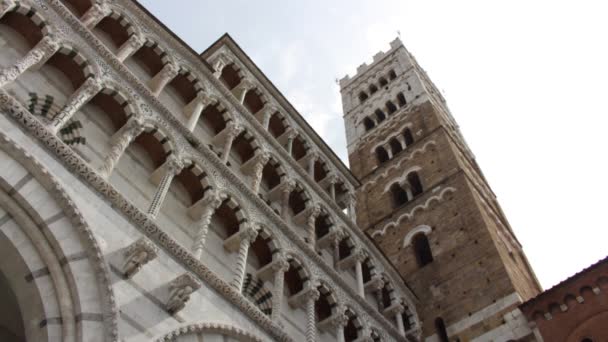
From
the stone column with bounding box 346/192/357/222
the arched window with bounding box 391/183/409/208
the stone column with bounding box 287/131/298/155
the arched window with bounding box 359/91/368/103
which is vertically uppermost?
the arched window with bounding box 359/91/368/103

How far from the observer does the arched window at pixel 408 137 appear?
21.8 metres

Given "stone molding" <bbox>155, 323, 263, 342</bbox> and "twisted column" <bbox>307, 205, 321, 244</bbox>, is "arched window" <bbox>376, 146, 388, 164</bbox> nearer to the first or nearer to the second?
"twisted column" <bbox>307, 205, 321, 244</bbox>

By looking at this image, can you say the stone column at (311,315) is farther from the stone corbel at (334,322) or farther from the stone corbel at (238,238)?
the stone corbel at (238,238)

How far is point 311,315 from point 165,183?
3.17 meters

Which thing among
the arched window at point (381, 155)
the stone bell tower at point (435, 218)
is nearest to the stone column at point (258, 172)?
the stone bell tower at point (435, 218)

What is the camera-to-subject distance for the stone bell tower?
1341 centimetres

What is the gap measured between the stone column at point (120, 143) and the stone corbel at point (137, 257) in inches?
52.4

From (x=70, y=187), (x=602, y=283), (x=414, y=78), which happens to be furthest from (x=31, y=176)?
(x=414, y=78)

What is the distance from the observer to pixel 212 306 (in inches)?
301

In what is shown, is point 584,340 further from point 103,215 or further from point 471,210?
point 103,215

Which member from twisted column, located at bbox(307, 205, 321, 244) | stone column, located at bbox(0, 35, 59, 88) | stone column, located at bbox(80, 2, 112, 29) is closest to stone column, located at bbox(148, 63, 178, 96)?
stone column, located at bbox(80, 2, 112, 29)

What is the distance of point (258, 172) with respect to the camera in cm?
1132

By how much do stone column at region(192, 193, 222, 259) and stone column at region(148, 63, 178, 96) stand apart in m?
2.32

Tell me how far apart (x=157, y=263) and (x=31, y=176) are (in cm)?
175
